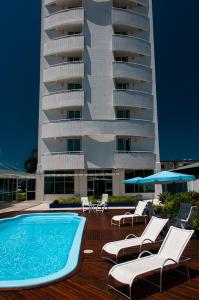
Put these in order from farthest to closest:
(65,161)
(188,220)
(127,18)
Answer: (127,18)
(65,161)
(188,220)

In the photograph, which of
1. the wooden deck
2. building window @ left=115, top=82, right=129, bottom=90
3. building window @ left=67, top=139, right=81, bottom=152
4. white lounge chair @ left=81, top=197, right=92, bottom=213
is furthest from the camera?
building window @ left=115, top=82, right=129, bottom=90

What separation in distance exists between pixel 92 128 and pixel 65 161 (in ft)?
15.6

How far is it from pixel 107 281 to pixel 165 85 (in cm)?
5347

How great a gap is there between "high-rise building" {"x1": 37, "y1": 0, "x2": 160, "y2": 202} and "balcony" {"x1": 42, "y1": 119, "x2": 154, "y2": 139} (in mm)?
113

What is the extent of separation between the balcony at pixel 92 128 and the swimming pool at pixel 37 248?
1390 cm

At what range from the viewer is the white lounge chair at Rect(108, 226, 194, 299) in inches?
207

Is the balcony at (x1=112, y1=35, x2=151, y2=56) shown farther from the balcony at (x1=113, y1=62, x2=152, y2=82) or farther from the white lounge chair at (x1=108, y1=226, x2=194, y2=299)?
the white lounge chair at (x1=108, y1=226, x2=194, y2=299)

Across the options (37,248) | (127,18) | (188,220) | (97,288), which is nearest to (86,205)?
(37,248)

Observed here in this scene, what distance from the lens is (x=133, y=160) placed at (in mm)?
31578

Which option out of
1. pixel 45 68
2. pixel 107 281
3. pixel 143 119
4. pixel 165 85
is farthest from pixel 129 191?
pixel 165 85

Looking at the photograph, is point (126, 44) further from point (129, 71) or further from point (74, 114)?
point (74, 114)

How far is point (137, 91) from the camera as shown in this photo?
32938mm

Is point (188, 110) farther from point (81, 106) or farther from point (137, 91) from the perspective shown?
point (81, 106)

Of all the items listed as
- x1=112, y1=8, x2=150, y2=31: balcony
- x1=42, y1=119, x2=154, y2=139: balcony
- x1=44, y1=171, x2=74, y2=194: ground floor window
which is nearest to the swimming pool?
x1=44, y1=171, x2=74, y2=194: ground floor window
